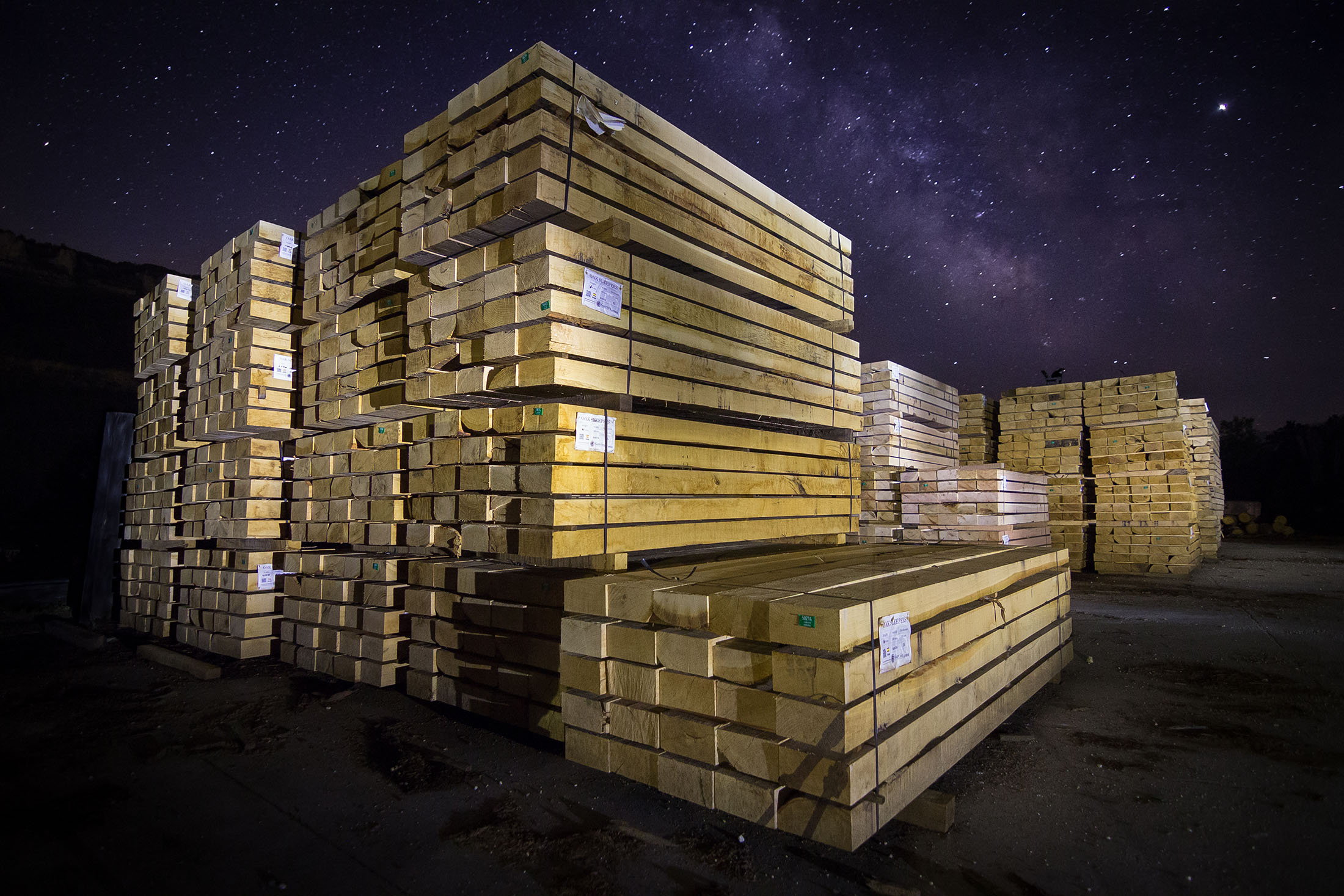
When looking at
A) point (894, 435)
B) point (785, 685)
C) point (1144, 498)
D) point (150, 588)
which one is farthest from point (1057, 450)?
point (150, 588)

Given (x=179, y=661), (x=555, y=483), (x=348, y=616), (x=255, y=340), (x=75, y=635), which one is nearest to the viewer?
(x=555, y=483)

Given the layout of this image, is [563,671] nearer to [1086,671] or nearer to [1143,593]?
[1086,671]

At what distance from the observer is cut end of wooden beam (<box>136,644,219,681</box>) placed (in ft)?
18.4

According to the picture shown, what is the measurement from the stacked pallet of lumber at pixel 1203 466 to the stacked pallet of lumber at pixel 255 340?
18.2 metres

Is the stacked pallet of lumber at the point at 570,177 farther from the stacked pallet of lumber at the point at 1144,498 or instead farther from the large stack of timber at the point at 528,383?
the stacked pallet of lumber at the point at 1144,498

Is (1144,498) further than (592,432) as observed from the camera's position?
Yes

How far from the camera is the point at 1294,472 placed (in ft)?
102

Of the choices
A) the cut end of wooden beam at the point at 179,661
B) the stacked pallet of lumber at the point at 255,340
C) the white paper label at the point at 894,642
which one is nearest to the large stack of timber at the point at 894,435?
the white paper label at the point at 894,642

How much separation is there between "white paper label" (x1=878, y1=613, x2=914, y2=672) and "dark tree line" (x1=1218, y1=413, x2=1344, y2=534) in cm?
3445

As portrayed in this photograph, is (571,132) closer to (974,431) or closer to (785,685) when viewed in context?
(785,685)

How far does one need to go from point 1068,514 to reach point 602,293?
44.4 ft

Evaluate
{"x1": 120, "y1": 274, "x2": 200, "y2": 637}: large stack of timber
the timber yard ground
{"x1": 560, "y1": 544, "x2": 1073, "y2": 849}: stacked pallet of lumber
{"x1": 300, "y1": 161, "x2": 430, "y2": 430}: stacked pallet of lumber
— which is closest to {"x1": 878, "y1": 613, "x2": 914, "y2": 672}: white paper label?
{"x1": 560, "y1": 544, "x2": 1073, "y2": 849}: stacked pallet of lumber

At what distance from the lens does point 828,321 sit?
256 inches

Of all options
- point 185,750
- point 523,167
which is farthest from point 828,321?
point 185,750
